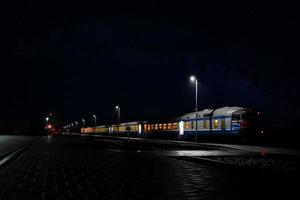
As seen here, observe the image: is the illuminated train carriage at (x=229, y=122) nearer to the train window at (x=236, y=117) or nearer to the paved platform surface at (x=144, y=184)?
the train window at (x=236, y=117)

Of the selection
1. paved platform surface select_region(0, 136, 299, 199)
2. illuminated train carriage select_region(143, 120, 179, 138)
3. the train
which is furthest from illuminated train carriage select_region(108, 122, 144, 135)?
paved platform surface select_region(0, 136, 299, 199)

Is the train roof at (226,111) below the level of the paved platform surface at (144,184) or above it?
above

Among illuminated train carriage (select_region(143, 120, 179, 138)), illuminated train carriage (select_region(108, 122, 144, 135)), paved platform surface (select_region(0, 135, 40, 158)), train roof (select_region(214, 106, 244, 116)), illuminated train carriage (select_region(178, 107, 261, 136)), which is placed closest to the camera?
paved platform surface (select_region(0, 135, 40, 158))

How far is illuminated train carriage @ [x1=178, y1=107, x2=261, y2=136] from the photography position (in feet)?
149

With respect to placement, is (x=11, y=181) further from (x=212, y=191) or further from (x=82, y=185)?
(x=212, y=191)

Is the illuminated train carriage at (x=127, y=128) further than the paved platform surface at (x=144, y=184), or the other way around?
the illuminated train carriage at (x=127, y=128)

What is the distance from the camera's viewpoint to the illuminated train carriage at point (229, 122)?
45312 millimetres

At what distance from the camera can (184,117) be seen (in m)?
58.3

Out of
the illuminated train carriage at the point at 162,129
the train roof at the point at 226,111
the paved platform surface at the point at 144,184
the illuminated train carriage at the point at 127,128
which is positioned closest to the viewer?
the paved platform surface at the point at 144,184

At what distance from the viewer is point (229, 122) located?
46406mm

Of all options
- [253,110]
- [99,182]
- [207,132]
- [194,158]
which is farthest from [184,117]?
[99,182]

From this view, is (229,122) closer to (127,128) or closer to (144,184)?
(127,128)

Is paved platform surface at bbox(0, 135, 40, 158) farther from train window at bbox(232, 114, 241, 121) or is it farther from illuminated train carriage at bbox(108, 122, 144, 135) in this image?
illuminated train carriage at bbox(108, 122, 144, 135)

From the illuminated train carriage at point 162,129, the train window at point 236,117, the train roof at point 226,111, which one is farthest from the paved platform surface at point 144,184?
the illuminated train carriage at point 162,129
